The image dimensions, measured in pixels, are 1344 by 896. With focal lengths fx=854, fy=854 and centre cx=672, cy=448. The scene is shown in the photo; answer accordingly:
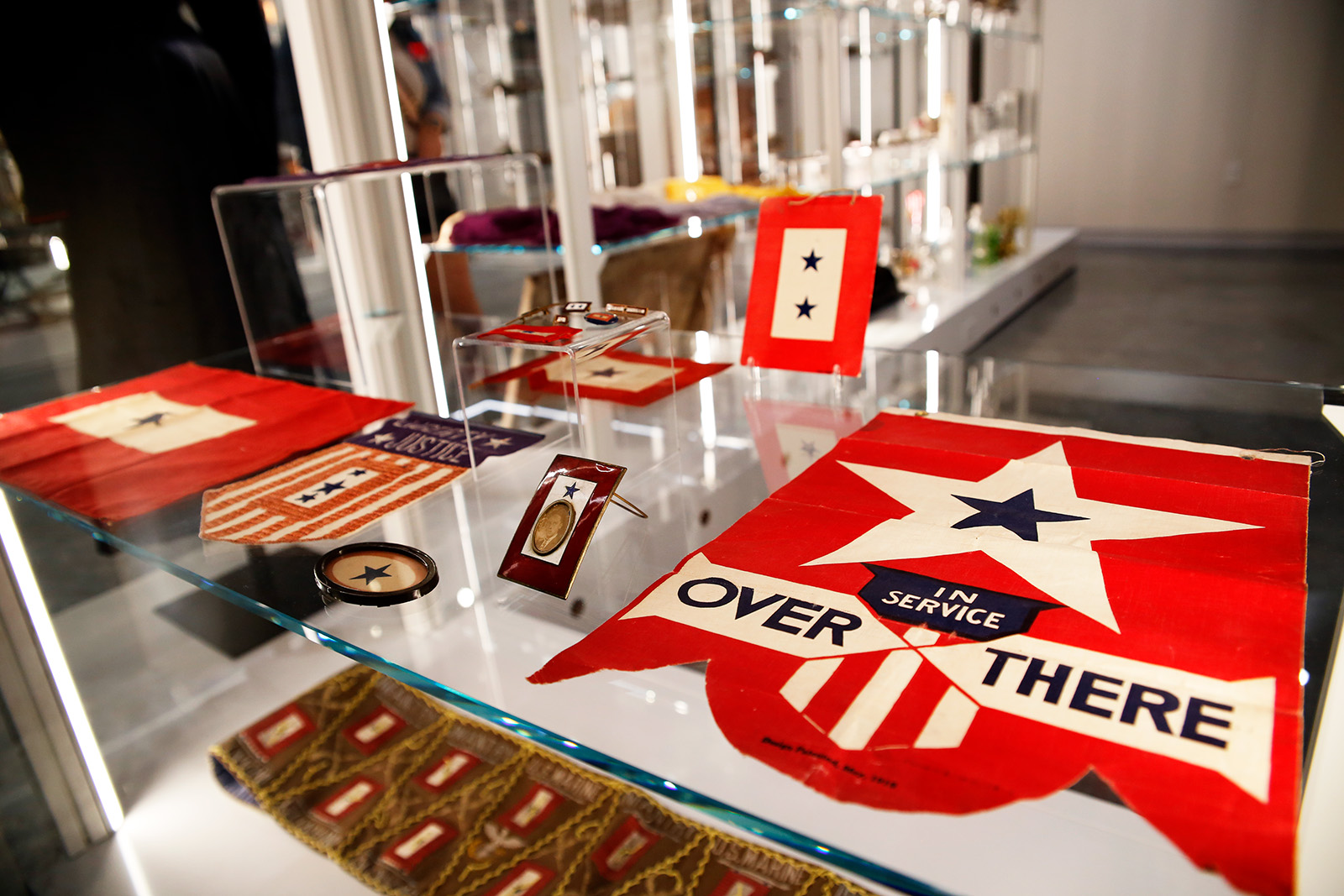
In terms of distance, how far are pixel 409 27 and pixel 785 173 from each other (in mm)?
1313

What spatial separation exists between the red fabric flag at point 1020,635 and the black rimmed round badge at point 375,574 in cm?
18

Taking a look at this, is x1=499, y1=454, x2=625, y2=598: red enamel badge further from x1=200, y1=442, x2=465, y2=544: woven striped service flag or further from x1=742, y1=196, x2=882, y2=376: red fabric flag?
x1=742, y1=196, x2=882, y2=376: red fabric flag

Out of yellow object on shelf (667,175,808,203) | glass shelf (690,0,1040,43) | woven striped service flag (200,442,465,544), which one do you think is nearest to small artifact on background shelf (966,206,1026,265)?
glass shelf (690,0,1040,43)

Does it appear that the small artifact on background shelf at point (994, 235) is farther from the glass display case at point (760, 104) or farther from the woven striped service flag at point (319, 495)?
the woven striped service flag at point (319, 495)

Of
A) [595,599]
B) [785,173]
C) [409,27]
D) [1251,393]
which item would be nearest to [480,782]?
[595,599]

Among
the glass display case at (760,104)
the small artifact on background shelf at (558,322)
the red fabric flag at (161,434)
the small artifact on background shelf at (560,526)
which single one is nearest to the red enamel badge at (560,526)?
the small artifact on background shelf at (560,526)

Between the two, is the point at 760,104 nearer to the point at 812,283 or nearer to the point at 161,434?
the point at 812,283

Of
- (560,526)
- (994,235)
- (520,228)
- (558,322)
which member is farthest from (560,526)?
(994,235)

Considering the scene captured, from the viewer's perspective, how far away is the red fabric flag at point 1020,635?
0.42m

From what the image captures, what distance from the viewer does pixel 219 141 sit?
1.88 metres

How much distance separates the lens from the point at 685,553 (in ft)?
2.24

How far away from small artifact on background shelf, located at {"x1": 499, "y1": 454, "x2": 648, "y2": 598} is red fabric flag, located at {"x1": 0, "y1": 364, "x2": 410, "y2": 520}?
1.41 feet

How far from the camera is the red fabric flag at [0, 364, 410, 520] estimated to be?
3.02 feet

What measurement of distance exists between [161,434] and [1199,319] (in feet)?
13.1
